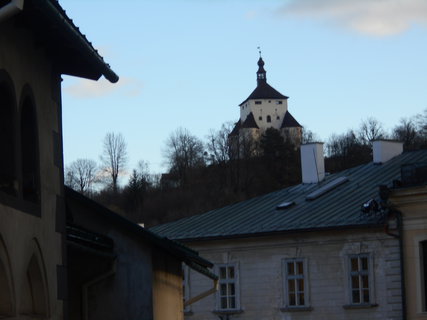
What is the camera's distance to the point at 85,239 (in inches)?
565

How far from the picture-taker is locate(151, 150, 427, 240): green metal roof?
34.5 metres

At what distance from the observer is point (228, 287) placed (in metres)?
37.1

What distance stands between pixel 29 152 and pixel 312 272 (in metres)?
24.3

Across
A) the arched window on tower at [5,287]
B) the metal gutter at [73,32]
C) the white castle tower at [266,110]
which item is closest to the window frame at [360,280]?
the metal gutter at [73,32]

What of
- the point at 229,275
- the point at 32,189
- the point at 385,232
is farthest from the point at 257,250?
the point at 32,189

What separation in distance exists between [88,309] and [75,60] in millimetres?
4740

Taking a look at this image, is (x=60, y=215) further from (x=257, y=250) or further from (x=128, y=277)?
Result: (x=257, y=250)

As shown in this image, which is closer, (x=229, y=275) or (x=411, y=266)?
(x=411, y=266)

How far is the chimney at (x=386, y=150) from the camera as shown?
125 feet

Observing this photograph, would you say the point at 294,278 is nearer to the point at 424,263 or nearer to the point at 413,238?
the point at 413,238

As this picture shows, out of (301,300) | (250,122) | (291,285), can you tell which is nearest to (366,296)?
(301,300)

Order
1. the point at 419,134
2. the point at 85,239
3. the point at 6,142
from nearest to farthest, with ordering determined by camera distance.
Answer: the point at 6,142
the point at 85,239
the point at 419,134

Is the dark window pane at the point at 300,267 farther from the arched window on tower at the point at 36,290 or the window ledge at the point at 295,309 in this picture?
the arched window on tower at the point at 36,290

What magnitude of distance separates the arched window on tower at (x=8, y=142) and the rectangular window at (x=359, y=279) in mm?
24002
